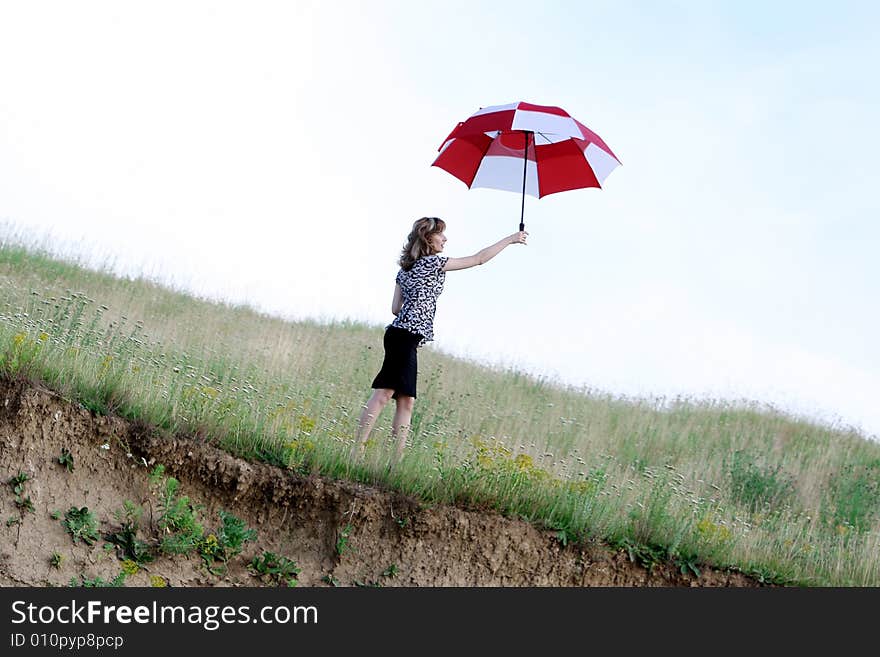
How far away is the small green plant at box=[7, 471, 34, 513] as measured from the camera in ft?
21.3

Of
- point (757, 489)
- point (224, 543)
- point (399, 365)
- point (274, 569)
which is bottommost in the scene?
point (274, 569)

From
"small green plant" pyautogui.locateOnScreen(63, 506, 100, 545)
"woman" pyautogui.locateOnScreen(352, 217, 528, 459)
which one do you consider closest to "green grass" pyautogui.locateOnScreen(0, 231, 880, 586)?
"woman" pyautogui.locateOnScreen(352, 217, 528, 459)

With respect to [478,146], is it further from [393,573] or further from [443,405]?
[443,405]

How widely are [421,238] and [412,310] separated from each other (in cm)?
69

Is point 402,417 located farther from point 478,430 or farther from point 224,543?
point 478,430

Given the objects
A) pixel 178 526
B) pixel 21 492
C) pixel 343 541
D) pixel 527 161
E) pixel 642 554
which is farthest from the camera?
A: pixel 527 161

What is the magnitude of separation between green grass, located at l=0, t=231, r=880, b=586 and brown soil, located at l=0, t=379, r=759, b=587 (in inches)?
7.4

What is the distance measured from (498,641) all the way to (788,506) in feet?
26.2

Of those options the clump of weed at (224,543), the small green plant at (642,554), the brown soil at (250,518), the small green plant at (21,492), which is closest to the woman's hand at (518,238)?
the brown soil at (250,518)

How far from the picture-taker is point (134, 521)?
673 centimetres

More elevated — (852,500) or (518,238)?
(518,238)

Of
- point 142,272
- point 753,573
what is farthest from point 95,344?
point 142,272

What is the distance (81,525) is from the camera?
654 centimetres

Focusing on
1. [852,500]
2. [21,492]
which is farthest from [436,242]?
[852,500]
